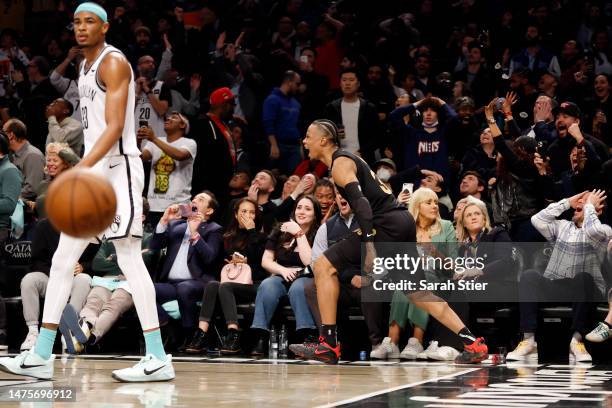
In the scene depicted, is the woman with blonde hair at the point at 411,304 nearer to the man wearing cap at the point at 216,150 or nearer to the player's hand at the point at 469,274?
the player's hand at the point at 469,274

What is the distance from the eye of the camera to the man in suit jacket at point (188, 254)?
34.1 ft

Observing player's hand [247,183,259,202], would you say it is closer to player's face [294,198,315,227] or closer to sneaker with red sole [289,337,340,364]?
player's face [294,198,315,227]

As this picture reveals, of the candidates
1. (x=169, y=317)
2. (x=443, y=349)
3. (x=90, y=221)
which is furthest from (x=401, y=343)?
(x=90, y=221)

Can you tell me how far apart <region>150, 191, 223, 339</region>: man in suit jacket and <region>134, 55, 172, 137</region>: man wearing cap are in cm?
291

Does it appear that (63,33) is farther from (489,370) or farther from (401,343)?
(489,370)

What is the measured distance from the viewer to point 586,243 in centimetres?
931

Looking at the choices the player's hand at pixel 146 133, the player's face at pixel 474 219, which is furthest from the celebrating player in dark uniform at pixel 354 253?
the player's hand at pixel 146 133

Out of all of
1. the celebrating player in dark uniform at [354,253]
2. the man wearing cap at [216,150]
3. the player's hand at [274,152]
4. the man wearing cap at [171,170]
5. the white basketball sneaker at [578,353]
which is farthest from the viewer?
the player's hand at [274,152]

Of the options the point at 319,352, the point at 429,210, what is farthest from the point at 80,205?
the point at 429,210

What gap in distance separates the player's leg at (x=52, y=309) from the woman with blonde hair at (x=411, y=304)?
3438mm

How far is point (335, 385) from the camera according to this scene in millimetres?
7062

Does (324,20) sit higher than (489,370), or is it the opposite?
(324,20)

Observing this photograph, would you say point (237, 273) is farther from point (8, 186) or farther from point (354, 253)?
point (8, 186)

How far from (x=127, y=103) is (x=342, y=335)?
4000mm
